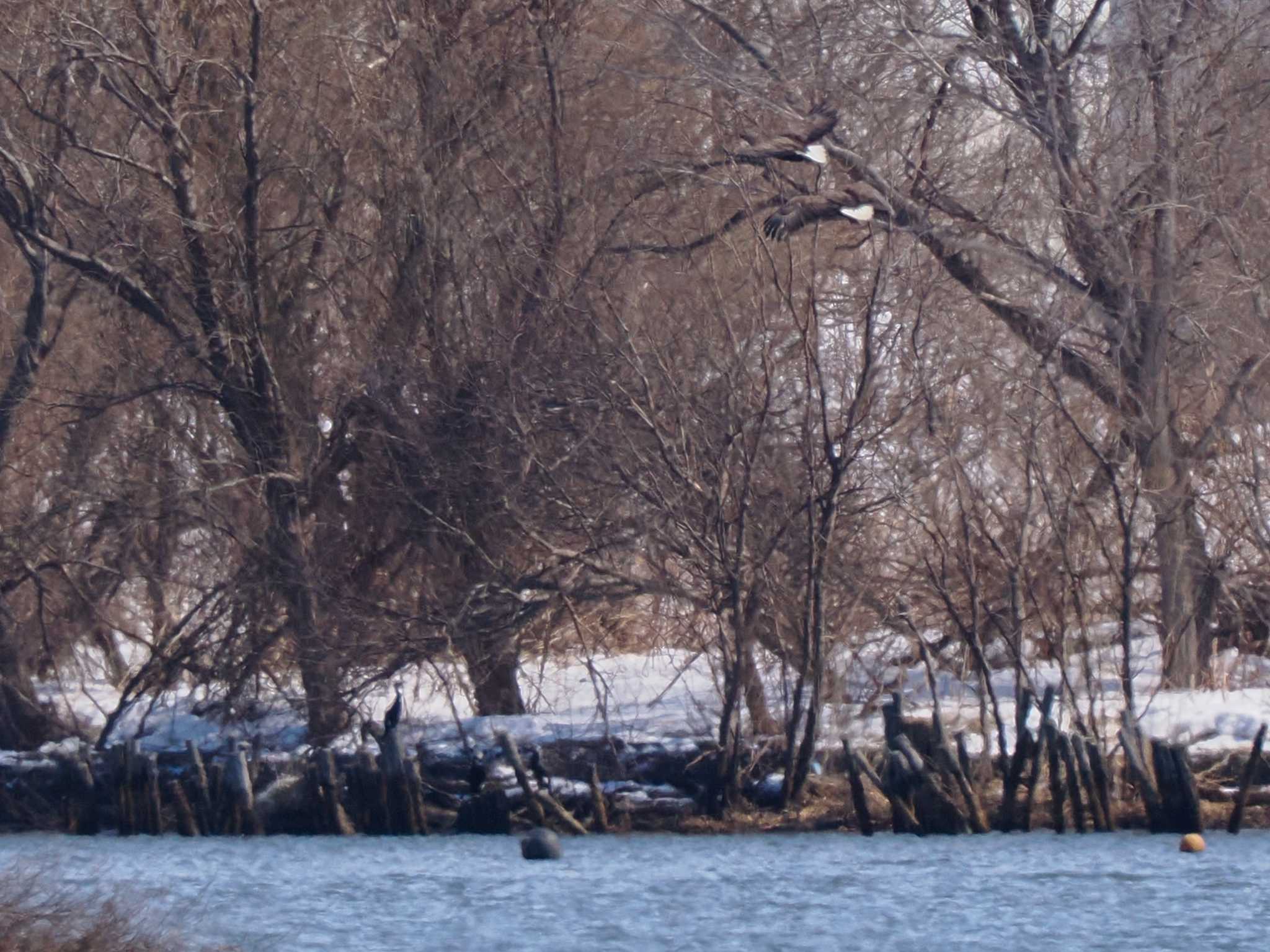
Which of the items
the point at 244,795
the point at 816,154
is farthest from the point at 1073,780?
the point at 244,795

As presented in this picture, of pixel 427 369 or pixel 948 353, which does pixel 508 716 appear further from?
pixel 948 353

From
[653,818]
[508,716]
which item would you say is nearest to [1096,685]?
[653,818]

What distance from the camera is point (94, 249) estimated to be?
639 inches

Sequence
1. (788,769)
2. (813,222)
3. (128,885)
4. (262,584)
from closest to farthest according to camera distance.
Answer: (128,885) < (788,769) < (813,222) < (262,584)

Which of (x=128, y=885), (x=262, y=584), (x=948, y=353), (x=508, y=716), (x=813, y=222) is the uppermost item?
(x=813, y=222)

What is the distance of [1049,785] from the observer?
43.7 ft

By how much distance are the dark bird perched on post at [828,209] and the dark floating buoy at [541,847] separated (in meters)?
5.04

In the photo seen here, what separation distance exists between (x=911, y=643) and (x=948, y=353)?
2.59 m

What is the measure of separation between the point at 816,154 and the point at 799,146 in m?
0.15

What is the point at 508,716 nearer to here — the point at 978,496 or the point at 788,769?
the point at 788,769

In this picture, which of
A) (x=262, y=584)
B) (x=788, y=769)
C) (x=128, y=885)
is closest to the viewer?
(x=128, y=885)

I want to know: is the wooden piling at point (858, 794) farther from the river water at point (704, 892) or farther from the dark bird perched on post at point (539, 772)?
the dark bird perched on post at point (539, 772)

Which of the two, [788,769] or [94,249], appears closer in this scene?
[788,769]

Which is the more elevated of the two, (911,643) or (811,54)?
(811,54)
